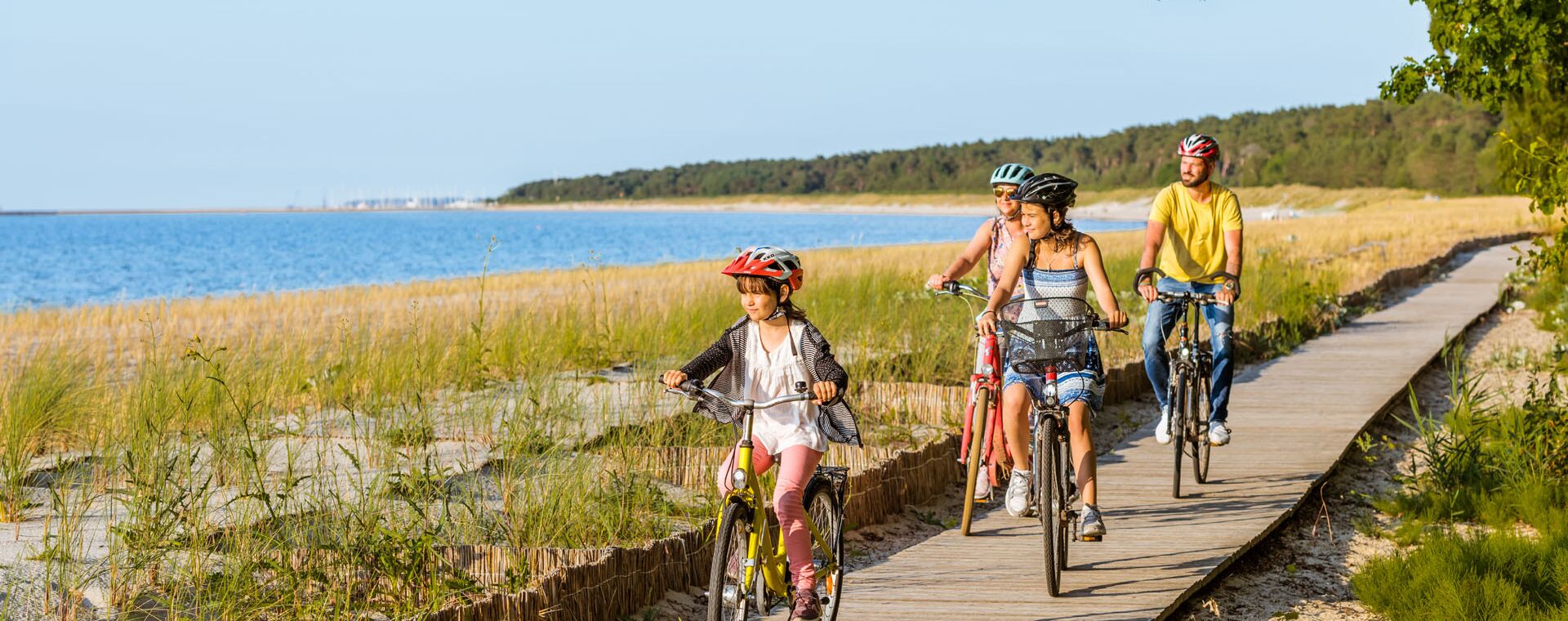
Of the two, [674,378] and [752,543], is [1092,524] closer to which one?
[752,543]

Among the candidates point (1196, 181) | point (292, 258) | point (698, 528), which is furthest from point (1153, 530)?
point (292, 258)

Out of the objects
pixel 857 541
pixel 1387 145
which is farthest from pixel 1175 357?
pixel 1387 145

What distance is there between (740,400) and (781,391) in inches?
6.9

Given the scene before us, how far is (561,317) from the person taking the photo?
→ 12.4 m

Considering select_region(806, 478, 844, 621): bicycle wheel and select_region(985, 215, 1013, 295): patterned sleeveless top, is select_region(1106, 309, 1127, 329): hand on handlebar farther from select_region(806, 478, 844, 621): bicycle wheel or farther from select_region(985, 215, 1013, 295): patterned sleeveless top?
select_region(806, 478, 844, 621): bicycle wheel

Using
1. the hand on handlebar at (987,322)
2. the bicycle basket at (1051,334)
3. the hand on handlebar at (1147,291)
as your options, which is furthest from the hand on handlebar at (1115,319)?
the hand on handlebar at (1147,291)

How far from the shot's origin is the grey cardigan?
4359 millimetres

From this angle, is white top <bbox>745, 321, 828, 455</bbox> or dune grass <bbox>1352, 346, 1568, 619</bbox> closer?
white top <bbox>745, 321, 828, 455</bbox>

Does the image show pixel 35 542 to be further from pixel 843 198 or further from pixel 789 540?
pixel 843 198

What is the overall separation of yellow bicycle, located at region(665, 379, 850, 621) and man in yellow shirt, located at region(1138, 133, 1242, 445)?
9.50 ft

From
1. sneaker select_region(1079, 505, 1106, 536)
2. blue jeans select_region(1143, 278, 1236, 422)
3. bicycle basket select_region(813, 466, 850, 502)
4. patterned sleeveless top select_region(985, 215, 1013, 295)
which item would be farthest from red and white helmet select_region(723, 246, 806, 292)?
blue jeans select_region(1143, 278, 1236, 422)

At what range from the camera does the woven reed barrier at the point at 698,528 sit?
4711 millimetres

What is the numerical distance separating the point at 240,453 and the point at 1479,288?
18.1 metres

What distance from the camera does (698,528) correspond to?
18.3 ft
